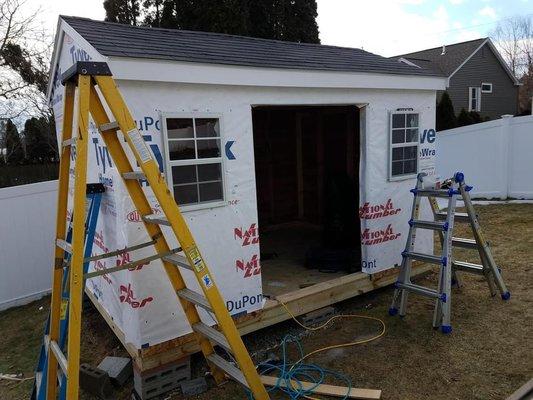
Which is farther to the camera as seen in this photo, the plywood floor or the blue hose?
the plywood floor

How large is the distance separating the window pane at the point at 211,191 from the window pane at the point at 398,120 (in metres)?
2.44

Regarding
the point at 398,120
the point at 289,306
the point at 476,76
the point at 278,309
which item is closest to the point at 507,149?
the point at 398,120

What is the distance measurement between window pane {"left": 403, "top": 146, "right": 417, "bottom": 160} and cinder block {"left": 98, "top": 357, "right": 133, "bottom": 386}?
393cm

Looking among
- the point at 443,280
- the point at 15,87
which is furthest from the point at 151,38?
the point at 15,87

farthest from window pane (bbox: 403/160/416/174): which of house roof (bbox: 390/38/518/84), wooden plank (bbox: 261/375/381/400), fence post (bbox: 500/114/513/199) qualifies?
house roof (bbox: 390/38/518/84)

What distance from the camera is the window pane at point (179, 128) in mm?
3594

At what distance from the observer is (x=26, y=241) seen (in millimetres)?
6379

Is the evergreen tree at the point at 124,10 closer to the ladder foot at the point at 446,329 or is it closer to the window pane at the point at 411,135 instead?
the window pane at the point at 411,135

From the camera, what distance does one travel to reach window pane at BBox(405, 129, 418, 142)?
5.30 meters

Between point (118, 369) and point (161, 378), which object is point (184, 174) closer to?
point (161, 378)

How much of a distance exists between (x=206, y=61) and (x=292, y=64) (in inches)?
40.6

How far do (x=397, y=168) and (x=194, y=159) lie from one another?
2733mm

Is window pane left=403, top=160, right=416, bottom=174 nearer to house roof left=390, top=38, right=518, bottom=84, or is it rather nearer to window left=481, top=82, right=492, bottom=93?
house roof left=390, top=38, right=518, bottom=84

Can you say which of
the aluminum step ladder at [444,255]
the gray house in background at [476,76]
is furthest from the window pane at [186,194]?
the gray house in background at [476,76]
